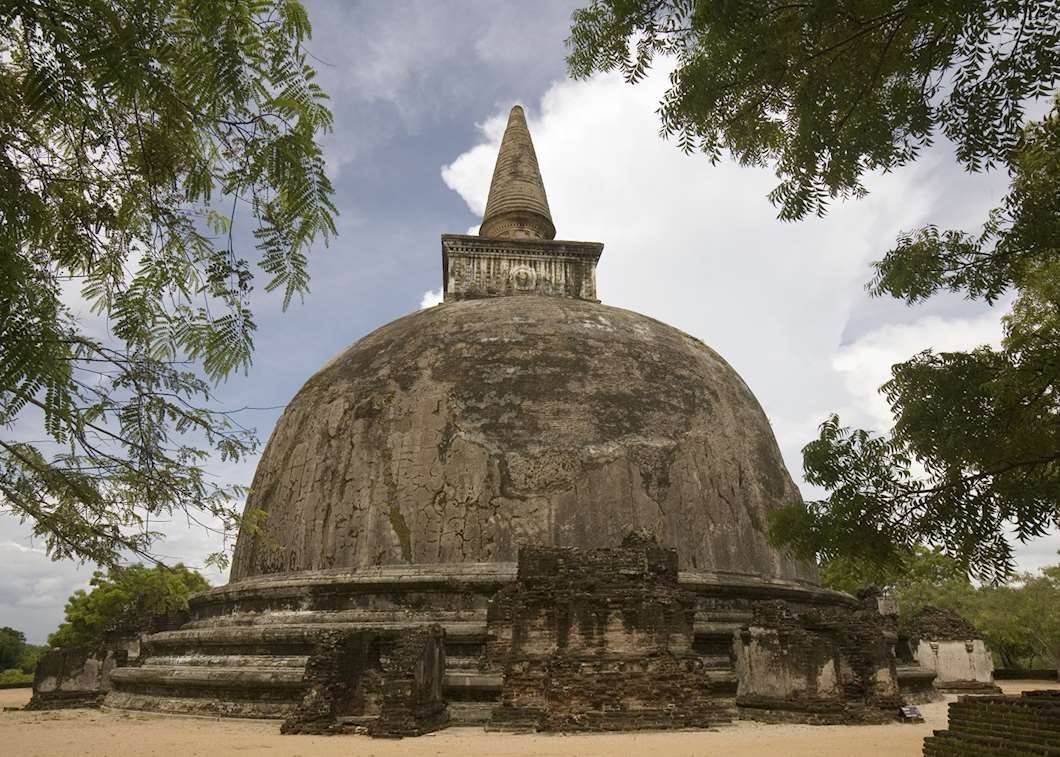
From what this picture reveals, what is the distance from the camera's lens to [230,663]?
9734mm

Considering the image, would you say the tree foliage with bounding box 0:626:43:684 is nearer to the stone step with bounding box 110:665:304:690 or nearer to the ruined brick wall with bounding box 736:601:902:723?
the stone step with bounding box 110:665:304:690

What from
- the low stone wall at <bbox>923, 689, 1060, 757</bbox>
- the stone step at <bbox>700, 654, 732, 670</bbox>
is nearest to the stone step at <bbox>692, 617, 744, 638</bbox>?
the stone step at <bbox>700, 654, 732, 670</bbox>

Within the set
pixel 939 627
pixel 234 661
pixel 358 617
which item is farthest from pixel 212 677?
pixel 939 627

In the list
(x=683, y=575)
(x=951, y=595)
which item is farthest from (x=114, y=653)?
(x=951, y=595)

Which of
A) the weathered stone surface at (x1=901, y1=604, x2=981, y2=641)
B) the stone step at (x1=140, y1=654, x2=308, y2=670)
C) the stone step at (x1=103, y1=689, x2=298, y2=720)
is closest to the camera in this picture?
the stone step at (x1=103, y1=689, x2=298, y2=720)

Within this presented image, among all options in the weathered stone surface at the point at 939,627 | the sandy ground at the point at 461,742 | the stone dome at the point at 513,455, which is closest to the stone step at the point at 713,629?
the stone dome at the point at 513,455

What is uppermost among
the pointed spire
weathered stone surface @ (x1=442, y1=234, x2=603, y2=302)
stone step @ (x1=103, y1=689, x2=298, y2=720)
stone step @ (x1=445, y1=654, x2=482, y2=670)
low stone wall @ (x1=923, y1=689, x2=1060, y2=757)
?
the pointed spire

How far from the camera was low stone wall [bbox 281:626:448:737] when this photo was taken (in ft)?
24.6

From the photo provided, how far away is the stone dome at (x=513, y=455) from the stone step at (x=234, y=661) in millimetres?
1408

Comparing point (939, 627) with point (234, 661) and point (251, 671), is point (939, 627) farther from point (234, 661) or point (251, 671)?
point (234, 661)

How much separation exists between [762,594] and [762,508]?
4.77ft

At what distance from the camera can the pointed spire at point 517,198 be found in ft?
56.2

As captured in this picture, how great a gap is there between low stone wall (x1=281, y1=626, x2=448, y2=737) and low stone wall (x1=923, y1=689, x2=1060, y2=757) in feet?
15.2

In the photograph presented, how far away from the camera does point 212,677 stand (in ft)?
31.0
